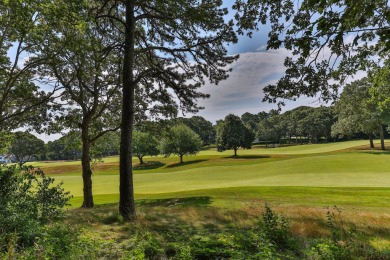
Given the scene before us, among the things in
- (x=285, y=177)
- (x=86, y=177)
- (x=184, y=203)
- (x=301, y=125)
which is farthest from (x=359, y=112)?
(x=301, y=125)

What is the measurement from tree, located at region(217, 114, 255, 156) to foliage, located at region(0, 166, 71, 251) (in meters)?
59.3

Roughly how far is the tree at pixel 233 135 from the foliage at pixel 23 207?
59314 millimetres

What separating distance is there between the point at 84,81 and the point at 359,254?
16.7m

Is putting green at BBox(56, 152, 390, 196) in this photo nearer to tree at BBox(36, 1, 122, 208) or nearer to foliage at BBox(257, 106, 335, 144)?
tree at BBox(36, 1, 122, 208)

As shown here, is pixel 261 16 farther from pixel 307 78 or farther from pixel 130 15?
pixel 130 15

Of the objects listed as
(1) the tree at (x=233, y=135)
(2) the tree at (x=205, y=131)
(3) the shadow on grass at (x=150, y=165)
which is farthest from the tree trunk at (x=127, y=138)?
(2) the tree at (x=205, y=131)

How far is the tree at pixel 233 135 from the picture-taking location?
66.2m

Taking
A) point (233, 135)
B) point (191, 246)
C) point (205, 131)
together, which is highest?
point (205, 131)

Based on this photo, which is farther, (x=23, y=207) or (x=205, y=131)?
(x=205, y=131)

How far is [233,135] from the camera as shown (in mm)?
66500

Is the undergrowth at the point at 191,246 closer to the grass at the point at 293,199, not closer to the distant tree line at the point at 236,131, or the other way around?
the grass at the point at 293,199

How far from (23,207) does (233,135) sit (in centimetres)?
6138

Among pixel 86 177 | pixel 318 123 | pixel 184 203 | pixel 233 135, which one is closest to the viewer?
pixel 184 203

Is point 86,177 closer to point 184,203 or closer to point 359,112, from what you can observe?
point 184,203
